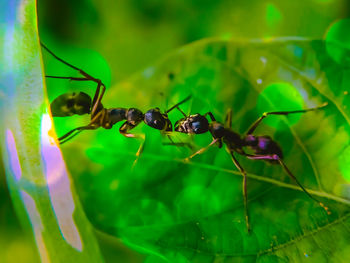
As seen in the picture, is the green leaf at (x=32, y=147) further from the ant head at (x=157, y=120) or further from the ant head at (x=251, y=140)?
the ant head at (x=251, y=140)

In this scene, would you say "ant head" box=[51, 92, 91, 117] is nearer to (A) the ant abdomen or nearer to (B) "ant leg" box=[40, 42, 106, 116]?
(B) "ant leg" box=[40, 42, 106, 116]

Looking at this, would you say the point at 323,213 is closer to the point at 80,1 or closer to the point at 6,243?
the point at 6,243

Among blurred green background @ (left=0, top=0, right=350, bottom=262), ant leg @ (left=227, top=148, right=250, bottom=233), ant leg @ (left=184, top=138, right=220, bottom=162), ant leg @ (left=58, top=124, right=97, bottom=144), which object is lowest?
ant leg @ (left=227, top=148, right=250, bottom=233)

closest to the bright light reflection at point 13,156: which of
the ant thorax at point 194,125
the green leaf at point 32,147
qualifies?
the green leaf at point 32,147

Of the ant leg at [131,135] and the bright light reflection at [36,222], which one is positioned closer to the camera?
the bright light reflection at [36,222]

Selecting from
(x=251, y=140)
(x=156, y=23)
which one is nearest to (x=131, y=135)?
(x=251, y=140)

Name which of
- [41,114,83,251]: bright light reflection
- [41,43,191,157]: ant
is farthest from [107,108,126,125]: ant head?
[41,114,83,251]: bright light reflection

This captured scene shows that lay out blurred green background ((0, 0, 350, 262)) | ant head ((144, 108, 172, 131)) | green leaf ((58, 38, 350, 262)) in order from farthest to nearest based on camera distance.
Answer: blurred green background ((0, 0, 350, 262)) < ant head ((144, 108, 172, 131)) < green leaf ((58, 38, 350, 262))

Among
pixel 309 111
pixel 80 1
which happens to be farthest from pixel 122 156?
pixel 80 1
